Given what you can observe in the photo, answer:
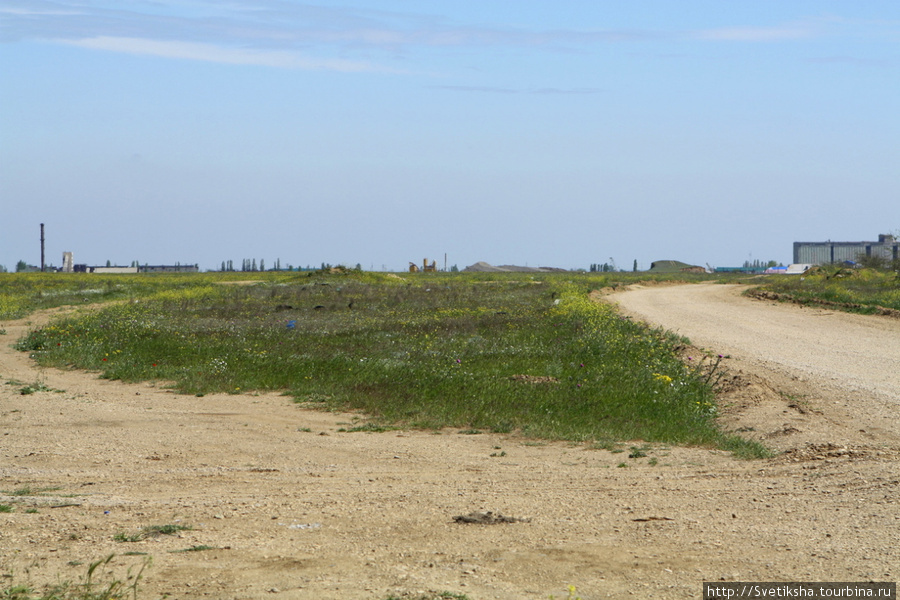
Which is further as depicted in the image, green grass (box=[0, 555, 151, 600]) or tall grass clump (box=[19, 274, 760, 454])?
tall grass clump (box=[19, 274, 760, 454])

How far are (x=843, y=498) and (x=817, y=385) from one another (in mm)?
6677

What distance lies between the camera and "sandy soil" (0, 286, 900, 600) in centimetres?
516

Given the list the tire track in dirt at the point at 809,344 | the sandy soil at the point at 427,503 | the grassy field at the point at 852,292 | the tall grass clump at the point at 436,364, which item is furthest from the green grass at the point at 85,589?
the grassy field at the point at 852,292

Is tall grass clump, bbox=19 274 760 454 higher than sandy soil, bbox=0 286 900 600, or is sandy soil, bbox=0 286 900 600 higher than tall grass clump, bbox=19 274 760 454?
tall grass clump, bbox=19 274 760 454

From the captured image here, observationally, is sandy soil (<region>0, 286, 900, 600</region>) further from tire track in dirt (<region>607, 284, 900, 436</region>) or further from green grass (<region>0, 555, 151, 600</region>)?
tire track in dirt (<region>607, 284, 900, 436</region>)

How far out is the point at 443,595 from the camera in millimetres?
4773

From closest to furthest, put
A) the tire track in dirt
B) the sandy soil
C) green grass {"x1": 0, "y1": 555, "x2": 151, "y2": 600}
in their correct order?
green grass {"x1": 0, "y1": 555, "x2": 151, "y2": 600}, the sandy soil, the tire track in dirt

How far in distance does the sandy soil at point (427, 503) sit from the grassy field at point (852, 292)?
17.7 meters

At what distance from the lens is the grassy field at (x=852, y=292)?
92.1 ft

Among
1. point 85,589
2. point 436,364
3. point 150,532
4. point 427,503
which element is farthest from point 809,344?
point 85,589

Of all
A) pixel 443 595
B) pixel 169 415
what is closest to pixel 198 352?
pixel 169 415

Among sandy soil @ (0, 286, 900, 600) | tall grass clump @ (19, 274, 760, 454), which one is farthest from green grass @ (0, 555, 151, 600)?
tall grass clump @ (19, 274, 760, 454)

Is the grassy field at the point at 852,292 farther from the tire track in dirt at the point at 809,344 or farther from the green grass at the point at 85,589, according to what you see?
the green grass at the point at 85,589

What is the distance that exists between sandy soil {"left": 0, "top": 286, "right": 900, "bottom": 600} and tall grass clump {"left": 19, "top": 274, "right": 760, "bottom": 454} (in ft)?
2.44
